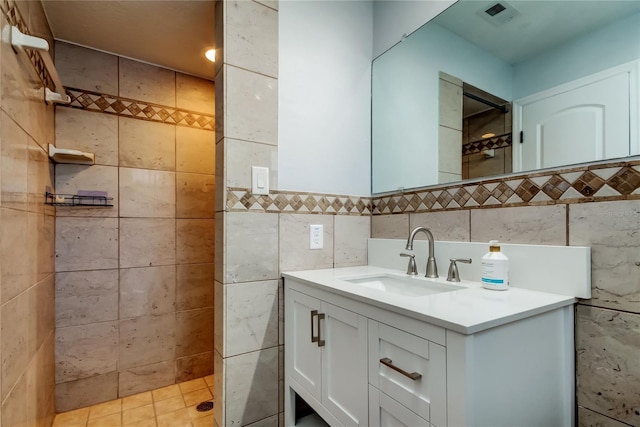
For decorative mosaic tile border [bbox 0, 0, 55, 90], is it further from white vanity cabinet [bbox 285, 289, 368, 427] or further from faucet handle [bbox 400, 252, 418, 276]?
faucet handle [bbox 400, 252, 418, 276]

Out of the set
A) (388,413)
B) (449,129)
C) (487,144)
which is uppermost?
(449,129)

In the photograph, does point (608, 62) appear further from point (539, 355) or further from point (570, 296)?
point (539, 355)

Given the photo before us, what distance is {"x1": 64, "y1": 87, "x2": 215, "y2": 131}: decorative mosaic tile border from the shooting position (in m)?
1.79

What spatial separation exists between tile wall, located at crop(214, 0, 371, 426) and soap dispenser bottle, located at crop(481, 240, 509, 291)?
0.76 m

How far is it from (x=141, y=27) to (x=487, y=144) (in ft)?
5.81

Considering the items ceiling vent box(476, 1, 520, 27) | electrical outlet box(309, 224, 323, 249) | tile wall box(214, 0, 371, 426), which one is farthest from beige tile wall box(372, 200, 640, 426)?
tile wall box(214, 0, 371, 426)

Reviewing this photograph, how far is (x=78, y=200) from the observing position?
1741mm

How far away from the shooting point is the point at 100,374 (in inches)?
71.2

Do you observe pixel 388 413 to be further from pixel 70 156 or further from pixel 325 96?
pixel 70 156

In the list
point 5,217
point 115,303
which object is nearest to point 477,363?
point 5,217

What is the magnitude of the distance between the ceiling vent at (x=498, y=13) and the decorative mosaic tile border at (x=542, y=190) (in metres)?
0.62

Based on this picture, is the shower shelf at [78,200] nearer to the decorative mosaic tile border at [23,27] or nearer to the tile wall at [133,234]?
the tile wall at [133,234]

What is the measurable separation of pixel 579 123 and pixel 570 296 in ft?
1.72

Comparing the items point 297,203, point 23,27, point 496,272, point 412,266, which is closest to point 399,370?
point 496,272
